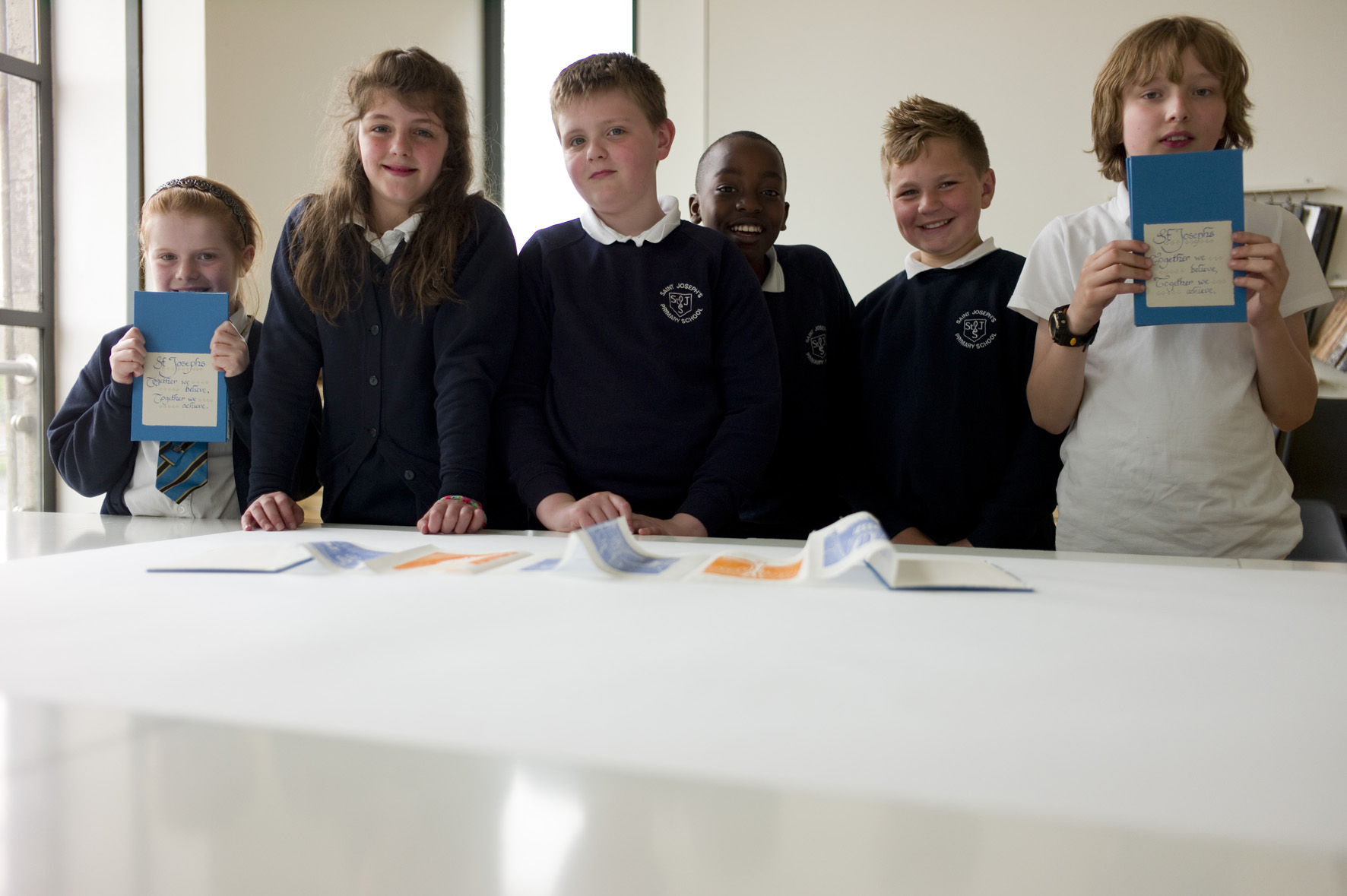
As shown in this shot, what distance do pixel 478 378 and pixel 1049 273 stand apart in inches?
30.4

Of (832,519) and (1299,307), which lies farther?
(832,519)

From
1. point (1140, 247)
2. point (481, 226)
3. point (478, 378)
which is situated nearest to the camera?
point (1140, 247)

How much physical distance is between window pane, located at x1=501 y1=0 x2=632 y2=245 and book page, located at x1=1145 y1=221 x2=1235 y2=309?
2.96 m

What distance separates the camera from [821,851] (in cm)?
23

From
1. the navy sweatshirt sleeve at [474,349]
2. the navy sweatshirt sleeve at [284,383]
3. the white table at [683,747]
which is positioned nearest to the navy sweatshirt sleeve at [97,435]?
the navy sweatshirt sleeve at [284,383]

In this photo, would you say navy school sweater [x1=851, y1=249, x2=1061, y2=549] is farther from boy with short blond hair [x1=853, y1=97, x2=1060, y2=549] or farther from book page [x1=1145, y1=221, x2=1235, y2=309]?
book page [x1=1145, y1=221, x2=1235, y2=309]

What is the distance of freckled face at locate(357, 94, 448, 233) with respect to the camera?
1.22 meters

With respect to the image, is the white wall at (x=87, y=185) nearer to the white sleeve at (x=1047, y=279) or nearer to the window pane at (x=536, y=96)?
the window pane at (x=536, y=96)

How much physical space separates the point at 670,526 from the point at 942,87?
2.75m

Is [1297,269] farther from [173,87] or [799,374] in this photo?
[173,87]

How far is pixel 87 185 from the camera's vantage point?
2.93 m

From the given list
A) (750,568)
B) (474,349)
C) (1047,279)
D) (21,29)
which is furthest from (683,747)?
(21,29)

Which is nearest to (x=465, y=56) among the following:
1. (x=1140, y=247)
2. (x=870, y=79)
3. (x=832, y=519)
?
(x=870, y=79)

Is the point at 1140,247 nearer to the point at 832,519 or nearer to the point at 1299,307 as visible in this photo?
the point at 1299,307
